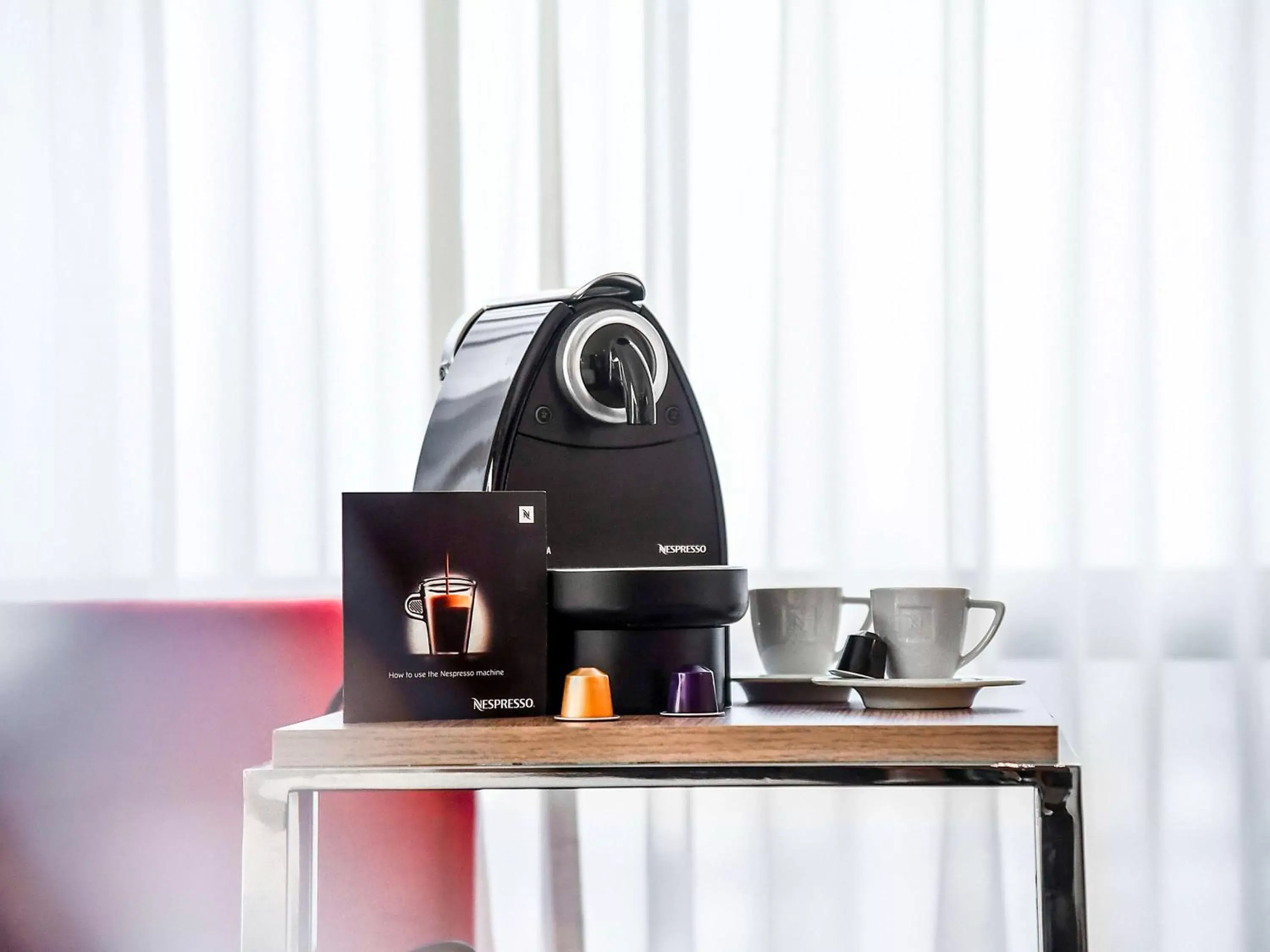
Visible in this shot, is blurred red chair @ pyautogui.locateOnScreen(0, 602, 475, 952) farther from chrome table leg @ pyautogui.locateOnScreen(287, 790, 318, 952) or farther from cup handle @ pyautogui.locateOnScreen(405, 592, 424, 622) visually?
cup handle @ pyautogui.locateOnScreen(405, 592, 424, 622)

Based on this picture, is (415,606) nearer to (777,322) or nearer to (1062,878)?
(1062,878)

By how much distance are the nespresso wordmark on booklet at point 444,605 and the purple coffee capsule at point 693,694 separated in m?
0.08

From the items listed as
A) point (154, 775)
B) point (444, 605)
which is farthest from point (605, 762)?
point (154, 775)

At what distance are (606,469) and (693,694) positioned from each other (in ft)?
0.63

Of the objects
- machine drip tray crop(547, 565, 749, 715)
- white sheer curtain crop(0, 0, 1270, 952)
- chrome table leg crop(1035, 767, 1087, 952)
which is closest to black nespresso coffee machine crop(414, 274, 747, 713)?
machine drip tray crop(547, 565, 749, 715)

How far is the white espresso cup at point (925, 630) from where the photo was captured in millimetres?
858

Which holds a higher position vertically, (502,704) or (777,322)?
(777,322)

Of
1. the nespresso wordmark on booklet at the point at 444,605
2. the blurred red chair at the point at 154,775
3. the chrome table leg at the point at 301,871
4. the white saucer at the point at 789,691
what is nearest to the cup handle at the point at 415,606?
A: the nespresso wordmark on booklet at the point at 444,605

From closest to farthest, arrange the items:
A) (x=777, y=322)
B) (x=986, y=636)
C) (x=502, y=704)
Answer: (x=502, y=704)
(x=986, y=636)
(x=777, y=322)

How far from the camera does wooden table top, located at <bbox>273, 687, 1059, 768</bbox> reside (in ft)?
2.30

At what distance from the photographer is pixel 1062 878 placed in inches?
26.5

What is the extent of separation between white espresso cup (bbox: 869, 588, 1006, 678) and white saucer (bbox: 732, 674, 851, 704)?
2.0 inches

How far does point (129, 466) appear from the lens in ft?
6.34

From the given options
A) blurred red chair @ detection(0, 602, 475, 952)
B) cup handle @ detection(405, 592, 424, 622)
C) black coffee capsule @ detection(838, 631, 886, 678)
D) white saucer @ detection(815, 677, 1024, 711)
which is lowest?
blurred red chair @ detection(0, 602, 475, 952)
